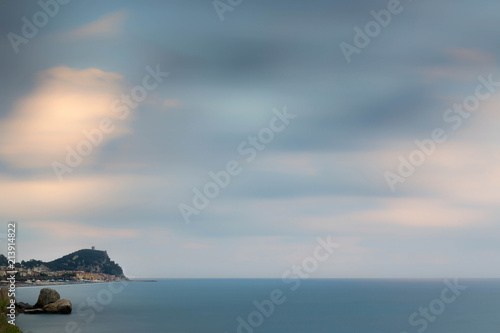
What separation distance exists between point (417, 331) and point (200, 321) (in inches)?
1524

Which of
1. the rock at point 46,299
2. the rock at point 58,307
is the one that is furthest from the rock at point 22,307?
the rock at point 58,307

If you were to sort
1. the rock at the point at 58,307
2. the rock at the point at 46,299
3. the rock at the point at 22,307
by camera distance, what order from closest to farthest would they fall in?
the rock at the point at 58,307 < the rock at the point at 46,299 < the rock at the point at 22,307

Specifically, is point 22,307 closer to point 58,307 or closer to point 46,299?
point 46,299

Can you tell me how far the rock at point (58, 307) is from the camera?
9469 centimetres

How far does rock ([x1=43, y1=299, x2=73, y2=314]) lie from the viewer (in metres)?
94.7

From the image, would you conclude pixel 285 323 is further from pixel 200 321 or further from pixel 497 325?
pixel 497 325

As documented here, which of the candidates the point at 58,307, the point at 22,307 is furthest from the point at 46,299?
the point at 22,307

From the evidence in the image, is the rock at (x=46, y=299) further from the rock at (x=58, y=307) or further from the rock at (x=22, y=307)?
the rock at (x=22, y=307)

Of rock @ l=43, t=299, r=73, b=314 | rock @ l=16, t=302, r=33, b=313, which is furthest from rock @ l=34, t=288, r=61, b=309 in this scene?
rock @ l=16, t=302, r=33, b=313

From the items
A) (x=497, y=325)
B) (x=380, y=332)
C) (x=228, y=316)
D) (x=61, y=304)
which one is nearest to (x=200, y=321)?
(x=228, y=316)

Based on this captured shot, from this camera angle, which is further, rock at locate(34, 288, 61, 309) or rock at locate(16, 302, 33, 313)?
rock at locate(16, 302, 33, 313)

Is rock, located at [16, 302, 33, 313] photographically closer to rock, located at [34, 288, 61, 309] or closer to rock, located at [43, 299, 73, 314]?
rock, located at [34, 288, 61, 309]

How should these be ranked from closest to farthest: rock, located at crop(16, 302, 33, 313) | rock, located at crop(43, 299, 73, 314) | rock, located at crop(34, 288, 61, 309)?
rock, located at crop(43, 299, 73, 314), rock, located at crop(34, 288, 61, 309), rock, located at crop(16, 302, 33, 313)

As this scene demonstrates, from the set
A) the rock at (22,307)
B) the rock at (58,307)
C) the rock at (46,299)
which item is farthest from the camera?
the rock at (22,307)
